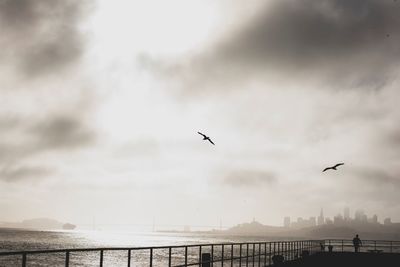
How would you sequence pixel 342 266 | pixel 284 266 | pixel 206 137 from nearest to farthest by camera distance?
pixel 206 137
pixel 284 266
pixel 342 266

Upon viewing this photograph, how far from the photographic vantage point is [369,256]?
35.4m

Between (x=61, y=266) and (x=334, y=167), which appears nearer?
(x=334, y=167)

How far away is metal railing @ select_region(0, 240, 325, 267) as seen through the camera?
12127 mm

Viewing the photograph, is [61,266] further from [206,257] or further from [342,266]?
[206,257]

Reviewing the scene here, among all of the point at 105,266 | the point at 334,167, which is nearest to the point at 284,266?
the point at 334,167

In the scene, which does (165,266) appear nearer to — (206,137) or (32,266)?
(32,266)

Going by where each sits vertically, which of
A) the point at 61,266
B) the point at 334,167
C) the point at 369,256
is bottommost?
the point at 61,266

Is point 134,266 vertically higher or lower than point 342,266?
lower

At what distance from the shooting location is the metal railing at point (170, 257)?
12127 mm

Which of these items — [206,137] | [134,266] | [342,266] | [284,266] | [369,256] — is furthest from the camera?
[134,266]

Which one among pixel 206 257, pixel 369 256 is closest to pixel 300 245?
pixel 369 256

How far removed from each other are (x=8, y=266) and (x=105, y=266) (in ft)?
56.3

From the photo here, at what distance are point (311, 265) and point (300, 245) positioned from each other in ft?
32.8

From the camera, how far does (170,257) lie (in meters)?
14.1
